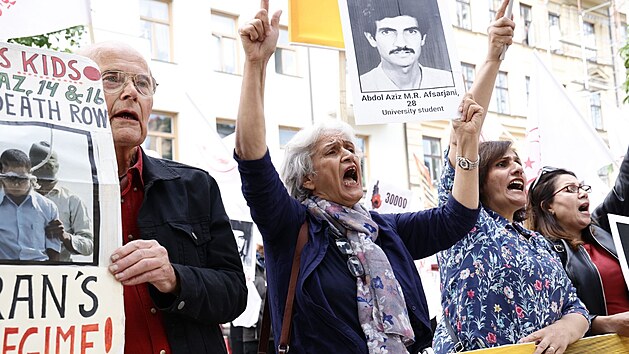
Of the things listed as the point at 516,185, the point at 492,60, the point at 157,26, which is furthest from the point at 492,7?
the point at 492,60

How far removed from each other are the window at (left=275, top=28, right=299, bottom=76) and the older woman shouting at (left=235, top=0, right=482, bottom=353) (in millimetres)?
Result: 15894

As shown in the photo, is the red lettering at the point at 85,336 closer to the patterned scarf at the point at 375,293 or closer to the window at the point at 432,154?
the patterned scarf at the point at 375,293

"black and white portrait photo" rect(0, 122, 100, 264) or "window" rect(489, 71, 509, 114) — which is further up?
"window" rect(489, 71, 509, 114)

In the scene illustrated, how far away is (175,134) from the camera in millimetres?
17281

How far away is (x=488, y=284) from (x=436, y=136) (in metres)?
20.1

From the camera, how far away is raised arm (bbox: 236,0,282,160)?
8.72ft

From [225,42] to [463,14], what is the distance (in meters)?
8.59

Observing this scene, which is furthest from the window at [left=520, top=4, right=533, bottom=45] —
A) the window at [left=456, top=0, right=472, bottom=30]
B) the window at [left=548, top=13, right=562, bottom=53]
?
the window at [left=456, top=0, right=472, bottom=30]

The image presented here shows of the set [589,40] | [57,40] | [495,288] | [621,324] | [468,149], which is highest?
[589,40]

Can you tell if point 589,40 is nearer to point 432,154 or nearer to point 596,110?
point 596,110

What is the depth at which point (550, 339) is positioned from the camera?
10.5 ft

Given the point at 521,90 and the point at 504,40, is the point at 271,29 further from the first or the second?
the point at 521,90

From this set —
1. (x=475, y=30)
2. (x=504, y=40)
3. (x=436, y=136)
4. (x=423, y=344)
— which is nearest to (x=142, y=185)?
(x=423, y=344)

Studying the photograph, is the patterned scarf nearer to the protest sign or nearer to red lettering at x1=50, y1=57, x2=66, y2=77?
red lettering at x1=50, y1=57, x2=66, y2=77
